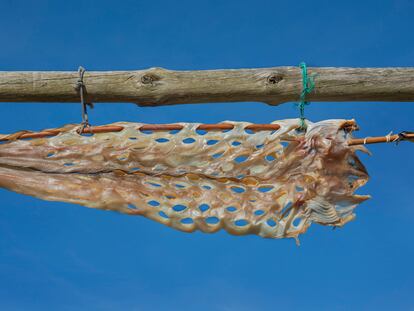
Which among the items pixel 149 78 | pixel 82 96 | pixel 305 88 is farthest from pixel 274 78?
pixel 82 96

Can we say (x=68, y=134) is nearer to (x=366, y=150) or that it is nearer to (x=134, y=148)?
(x=134, y=148)

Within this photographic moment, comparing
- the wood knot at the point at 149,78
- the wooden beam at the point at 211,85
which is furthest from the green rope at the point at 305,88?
the wood knot at the point at 149,78

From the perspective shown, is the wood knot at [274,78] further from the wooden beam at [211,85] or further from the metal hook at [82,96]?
the metal hook at [82,96]

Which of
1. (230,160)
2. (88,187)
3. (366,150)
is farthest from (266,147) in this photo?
(88,187)

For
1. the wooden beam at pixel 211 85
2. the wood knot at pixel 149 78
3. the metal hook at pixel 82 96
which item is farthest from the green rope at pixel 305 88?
the metal hook at pixel 82 96

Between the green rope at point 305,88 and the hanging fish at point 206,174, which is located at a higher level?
the green rope at point 305,88

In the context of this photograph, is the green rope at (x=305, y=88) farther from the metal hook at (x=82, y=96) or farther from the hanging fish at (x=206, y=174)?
the metal hook at (x=82, y=96)

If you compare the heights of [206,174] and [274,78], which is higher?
[274,78]

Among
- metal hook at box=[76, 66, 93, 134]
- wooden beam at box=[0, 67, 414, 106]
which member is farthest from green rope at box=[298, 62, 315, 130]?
metal hook at box=[76, 66, 93, 134]

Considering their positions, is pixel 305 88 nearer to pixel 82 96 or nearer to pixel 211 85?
pixel 211 85
